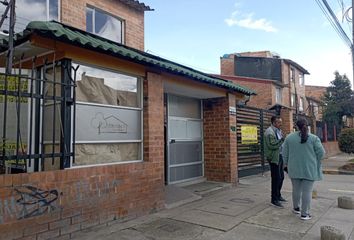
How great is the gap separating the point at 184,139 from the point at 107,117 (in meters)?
3.98

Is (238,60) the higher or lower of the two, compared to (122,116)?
higher

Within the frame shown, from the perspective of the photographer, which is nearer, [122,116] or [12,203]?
[12,203]

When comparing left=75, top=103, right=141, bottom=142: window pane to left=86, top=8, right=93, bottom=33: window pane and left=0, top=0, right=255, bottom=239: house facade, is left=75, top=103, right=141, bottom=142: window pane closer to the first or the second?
left=0, top=0, right=255, bottom=239: house facade

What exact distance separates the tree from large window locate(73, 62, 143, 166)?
2358 centimetres

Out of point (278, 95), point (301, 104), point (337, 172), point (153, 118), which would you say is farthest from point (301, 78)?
point (153, 118)

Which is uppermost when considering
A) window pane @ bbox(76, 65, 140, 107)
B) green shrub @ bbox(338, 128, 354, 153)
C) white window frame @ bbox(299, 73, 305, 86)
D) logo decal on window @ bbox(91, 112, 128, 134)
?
white window frame @ bbox(299, 73, 305, 86)

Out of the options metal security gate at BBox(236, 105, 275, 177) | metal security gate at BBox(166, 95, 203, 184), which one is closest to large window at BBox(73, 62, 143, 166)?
metal security gate at BBox(166, 95, 203, 184)

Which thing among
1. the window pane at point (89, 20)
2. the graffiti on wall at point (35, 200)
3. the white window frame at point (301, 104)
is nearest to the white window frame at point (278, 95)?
the white window frame at point (301, 104)

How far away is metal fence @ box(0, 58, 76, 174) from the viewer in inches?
190

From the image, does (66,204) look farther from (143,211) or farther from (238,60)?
(238,60)

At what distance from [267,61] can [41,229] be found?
25.0m

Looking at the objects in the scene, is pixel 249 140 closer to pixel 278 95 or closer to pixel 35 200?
pixel 35 200

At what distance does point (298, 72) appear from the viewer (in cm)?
2988

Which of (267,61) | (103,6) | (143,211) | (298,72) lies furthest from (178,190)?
(298,72)
